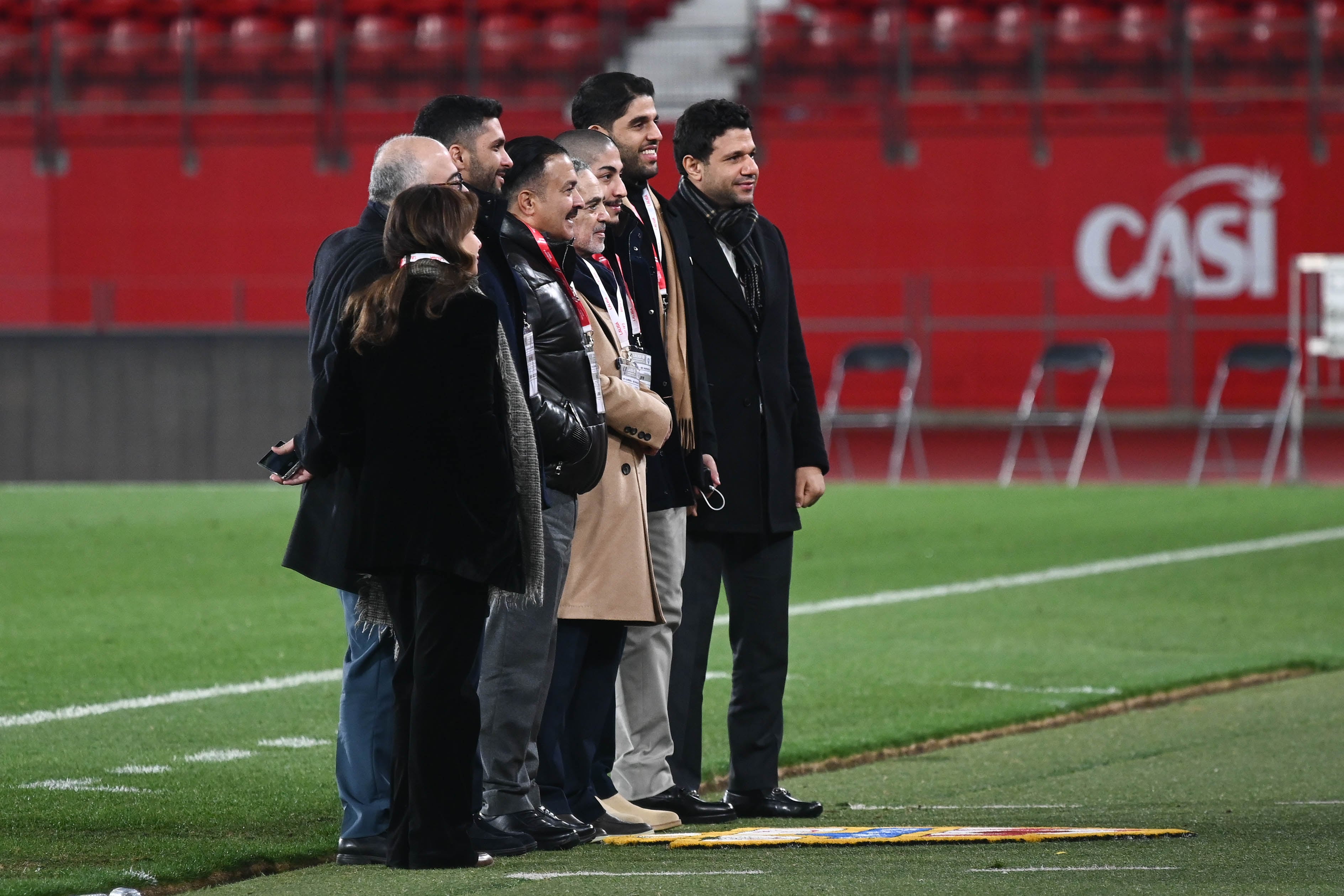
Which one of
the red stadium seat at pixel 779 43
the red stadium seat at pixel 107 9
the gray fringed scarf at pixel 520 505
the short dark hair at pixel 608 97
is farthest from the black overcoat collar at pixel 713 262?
the red stadium seat at pixel 107 9

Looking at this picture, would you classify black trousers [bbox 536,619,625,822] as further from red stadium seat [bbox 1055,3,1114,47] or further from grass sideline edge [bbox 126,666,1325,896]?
red stadium seat [bbox 1055,3,1114,47]

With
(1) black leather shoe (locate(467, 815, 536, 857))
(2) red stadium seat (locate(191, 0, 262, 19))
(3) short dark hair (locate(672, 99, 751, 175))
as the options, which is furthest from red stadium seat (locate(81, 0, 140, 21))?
(1) black leather shoe (locate(467, 815, 536, 857))

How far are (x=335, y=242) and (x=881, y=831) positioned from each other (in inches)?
80.7

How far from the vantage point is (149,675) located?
28.8 ft

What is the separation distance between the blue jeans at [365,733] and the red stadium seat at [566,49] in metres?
18.9

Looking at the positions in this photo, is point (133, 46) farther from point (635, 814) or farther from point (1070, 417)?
point (635, 814)

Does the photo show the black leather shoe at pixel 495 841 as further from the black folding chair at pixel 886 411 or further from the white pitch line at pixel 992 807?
the black folding chair at pixel 886 411

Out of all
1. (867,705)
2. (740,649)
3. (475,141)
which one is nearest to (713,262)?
(475,141)

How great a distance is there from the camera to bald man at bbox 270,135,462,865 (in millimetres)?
4957

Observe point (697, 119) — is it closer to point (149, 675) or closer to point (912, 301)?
point (149, 675)

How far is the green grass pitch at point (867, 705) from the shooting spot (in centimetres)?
502

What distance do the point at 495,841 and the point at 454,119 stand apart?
6.04ft

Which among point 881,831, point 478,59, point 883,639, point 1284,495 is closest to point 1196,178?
point 1284,495

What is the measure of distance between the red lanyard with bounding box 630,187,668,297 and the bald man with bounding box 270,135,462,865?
0.82 metres
